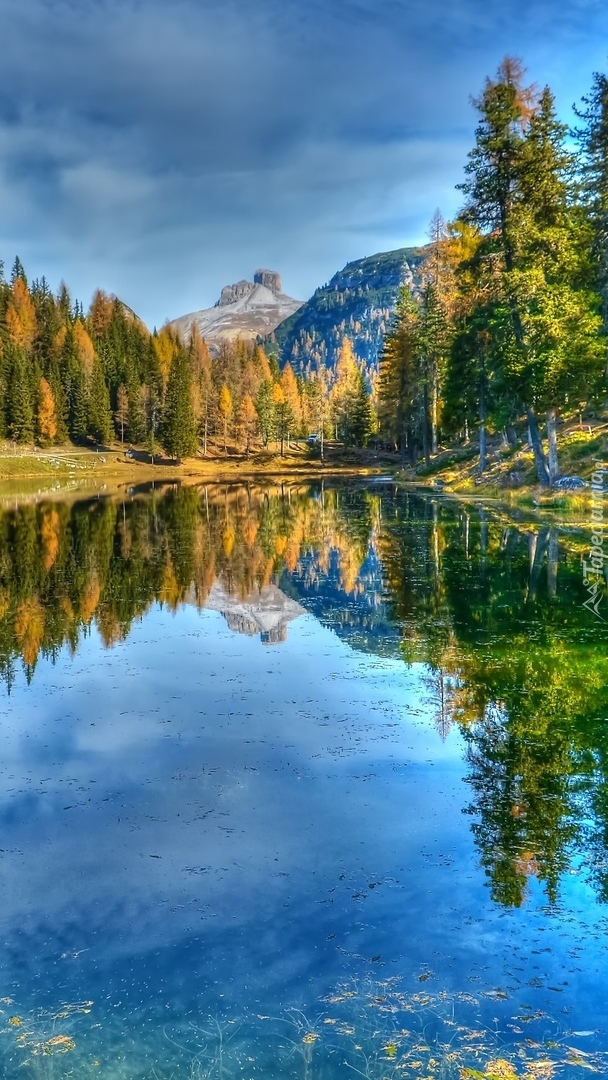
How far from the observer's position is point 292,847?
26.5 ft

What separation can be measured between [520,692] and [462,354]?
3924cm

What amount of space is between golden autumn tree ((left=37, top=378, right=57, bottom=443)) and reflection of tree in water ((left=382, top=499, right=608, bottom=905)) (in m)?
86.5

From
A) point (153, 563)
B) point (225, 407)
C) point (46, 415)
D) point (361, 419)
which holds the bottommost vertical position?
point (153, 563)

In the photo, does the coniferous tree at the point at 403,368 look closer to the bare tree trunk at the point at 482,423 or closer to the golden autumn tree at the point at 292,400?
the bare tree trunk at the point at 482,423

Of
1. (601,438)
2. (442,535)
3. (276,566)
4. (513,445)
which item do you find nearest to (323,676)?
(276,566)

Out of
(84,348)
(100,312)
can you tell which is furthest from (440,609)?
(100,312)

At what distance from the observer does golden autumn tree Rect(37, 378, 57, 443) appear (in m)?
102

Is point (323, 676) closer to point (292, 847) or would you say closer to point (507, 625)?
point (507, 625)

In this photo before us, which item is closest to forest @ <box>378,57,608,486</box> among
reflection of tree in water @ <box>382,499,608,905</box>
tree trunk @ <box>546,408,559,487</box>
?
tree trunk @ <box>546,408,559,487</box>

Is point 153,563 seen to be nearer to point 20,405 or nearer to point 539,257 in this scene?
point 539,257

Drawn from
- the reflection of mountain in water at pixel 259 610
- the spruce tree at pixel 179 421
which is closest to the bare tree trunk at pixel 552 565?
the reflection of mountain in water at pixel 259 610

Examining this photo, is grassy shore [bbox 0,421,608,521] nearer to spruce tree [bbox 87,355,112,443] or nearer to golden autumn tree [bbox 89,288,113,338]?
spruce tree [bbox 87,355,112,443]

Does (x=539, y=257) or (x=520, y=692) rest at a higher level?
(x=539, y=257)

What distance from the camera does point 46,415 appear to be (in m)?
102
